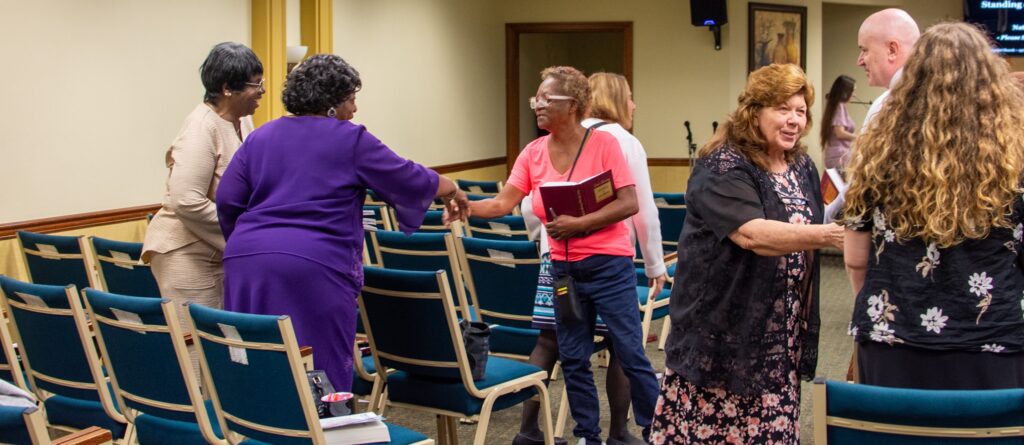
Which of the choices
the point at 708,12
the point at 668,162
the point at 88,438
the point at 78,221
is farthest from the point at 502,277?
the point at 668,162

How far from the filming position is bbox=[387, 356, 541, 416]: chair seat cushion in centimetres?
356

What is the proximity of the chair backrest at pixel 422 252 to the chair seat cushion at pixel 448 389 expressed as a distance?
0.61m

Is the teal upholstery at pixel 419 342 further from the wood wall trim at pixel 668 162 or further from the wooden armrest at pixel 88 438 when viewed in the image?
the wood wall trim at pixel 668 162

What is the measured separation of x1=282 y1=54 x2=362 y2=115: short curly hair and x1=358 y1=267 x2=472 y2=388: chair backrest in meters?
0.54

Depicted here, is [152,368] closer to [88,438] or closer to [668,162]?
[88,438]

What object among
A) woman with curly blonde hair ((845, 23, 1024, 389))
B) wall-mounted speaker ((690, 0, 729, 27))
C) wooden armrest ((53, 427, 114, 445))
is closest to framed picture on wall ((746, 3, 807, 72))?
wall-mounted speaker ((690, 0, 729, 27))

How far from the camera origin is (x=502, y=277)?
4383mm

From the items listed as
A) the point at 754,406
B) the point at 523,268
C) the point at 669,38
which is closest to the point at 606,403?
the point at 523,268

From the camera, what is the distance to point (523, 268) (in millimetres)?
4312

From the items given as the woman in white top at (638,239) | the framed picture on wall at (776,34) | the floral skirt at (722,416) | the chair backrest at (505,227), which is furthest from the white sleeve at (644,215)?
the framed picture on wall at (776,34)

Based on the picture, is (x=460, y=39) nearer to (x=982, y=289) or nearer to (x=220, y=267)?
(x=220, y=267)

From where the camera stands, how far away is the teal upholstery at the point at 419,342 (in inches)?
136

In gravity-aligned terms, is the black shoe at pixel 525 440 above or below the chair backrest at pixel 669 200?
below

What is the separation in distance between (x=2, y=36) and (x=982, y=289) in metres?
4.63
